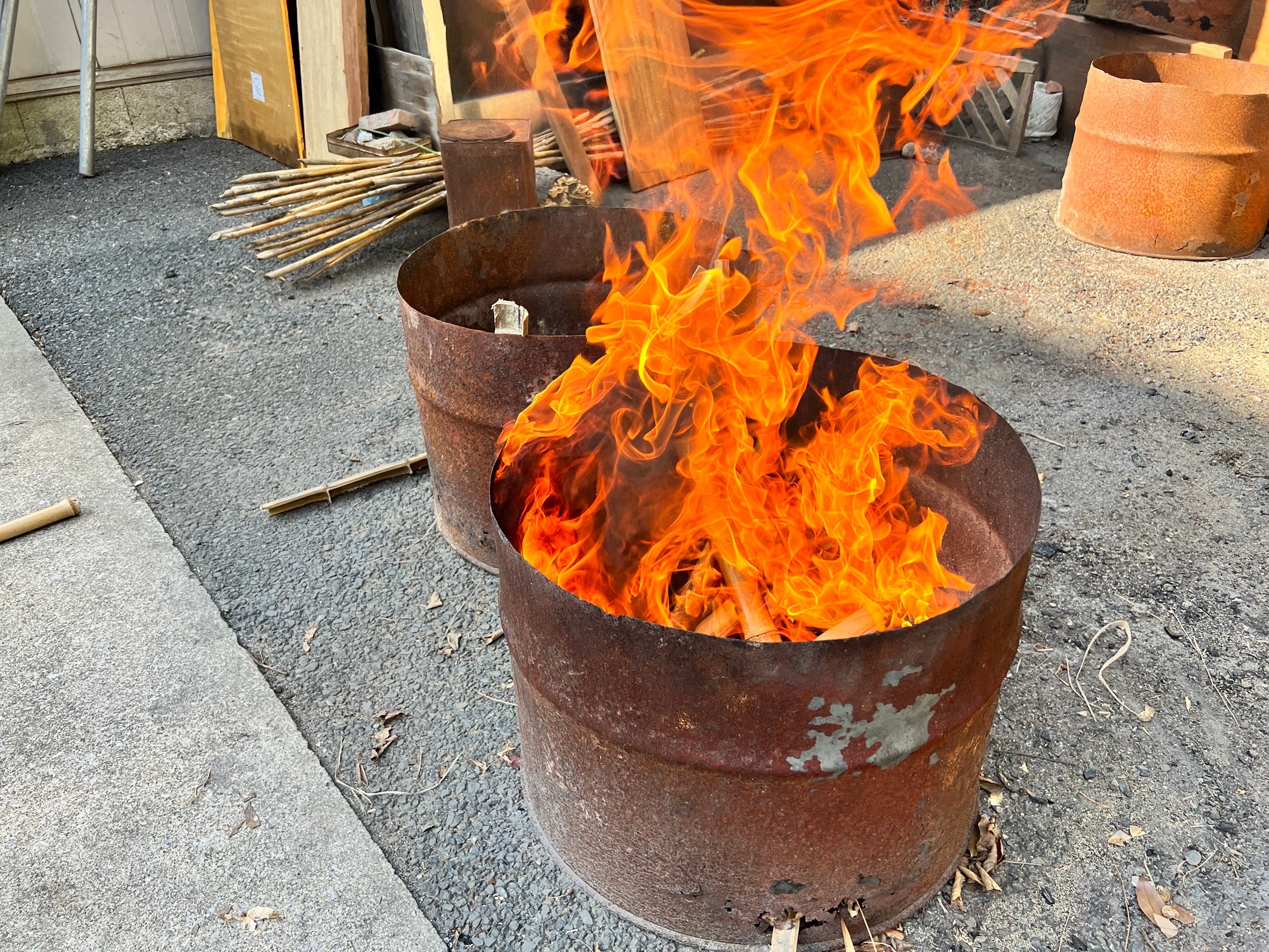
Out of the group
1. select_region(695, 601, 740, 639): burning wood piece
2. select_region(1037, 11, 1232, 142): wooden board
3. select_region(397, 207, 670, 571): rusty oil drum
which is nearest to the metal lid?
select_region(397, 207, 670, 571): rusty oil drum

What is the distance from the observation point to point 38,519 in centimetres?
317

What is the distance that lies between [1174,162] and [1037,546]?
2.95 m

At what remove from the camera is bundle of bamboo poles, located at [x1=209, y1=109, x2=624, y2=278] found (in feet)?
16.6

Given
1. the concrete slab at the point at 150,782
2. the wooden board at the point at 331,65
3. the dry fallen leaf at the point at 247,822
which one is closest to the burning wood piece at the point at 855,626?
the concrete slab at the point at 150,782

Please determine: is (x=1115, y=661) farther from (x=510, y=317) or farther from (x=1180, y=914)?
(x=510, y=317)

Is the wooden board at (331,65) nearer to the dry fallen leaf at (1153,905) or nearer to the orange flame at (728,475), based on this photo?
the orange flame at (728,475)

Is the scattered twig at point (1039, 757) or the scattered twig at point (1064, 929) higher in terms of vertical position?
the scattered twig at point (1039, 757)

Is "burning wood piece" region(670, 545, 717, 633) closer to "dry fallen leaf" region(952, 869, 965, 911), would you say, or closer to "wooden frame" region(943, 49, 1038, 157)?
"dry fallen leaf" region(952, 869, 965, 911)

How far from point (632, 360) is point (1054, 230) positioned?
4.20m

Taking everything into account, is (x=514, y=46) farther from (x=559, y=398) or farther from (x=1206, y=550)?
(x=1206, y=550)

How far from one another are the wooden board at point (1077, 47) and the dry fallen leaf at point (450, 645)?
5.35 m

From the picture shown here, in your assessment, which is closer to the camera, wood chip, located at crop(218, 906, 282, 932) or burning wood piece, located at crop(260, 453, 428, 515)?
wood chip, located at crop(218, 906, 282, 932)

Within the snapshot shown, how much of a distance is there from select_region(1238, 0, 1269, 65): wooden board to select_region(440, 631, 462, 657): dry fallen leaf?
5.54m

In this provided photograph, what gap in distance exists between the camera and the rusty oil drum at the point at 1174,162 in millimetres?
4730
